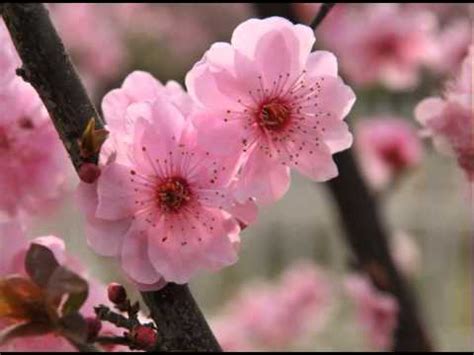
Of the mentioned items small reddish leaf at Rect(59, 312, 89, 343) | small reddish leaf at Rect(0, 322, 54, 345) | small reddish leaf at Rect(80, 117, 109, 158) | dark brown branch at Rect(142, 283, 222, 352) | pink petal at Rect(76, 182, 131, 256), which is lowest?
dark brown branch at Rect(142, 283, 222, 352)

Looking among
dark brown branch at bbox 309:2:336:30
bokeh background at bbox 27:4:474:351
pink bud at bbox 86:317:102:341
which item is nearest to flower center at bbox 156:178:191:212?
pink bud at bbox 86:317:102:341

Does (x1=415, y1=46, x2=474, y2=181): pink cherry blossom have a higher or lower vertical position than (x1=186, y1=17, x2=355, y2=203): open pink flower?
lower

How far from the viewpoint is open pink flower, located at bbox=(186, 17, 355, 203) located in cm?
67

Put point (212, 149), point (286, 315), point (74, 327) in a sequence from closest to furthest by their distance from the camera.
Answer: point (74, 327) < point (212, 149) < point (286, 315)

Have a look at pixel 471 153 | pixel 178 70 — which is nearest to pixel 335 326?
pixel 471 153

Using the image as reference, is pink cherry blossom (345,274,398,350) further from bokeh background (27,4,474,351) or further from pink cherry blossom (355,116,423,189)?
bokeh background (27,4,474,351)

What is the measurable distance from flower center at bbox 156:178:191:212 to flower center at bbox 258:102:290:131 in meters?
0.07

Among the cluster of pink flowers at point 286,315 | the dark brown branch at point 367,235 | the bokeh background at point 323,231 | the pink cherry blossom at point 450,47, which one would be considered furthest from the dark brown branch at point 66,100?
the bokeh background at point 323,231

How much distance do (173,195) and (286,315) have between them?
240cm

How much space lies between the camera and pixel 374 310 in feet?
5.92

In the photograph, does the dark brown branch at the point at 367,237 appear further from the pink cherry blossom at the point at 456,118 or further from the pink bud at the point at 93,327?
the pink bud at the point at 93,327

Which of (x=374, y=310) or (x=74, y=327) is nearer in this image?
(x=74, y=327)

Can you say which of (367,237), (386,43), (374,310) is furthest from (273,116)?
(386,43)

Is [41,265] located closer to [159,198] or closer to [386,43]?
[159,198]
